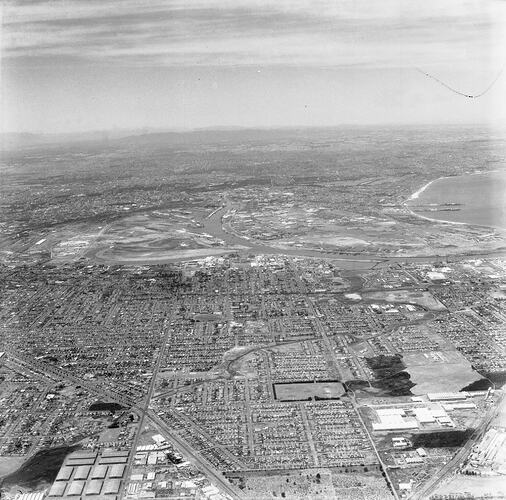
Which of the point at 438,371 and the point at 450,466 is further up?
the point at 450,466

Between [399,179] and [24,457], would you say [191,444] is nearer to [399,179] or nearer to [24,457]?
[24,457]

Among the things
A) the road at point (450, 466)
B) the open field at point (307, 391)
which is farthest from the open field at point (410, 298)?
the road at point (450, 466)

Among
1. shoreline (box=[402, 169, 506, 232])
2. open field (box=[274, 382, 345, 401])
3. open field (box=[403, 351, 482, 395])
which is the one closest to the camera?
open field (box=[274, 382, 345, 401])

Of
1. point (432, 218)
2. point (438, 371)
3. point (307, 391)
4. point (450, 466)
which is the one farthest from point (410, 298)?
point (432, 218)

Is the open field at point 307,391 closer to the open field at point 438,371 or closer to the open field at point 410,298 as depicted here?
the open field at point 438,371

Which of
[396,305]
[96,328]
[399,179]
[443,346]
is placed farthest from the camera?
[399,179]

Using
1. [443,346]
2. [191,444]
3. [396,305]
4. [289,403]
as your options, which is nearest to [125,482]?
[191,444]

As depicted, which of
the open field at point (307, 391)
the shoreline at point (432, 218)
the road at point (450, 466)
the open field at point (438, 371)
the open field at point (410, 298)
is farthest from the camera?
the shoreline at point (432, 218)

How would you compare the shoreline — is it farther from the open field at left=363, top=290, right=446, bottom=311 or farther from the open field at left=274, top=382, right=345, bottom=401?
the open field at left=274, top=382, right=345, bottom=401

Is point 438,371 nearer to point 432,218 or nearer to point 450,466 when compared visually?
point 450,466

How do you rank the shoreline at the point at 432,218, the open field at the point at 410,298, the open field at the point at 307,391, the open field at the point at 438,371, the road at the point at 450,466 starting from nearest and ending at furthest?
the road at the point at 450,466 → the open field at the point at 307,391 → the open field at the point at 438,371 → the open field at the point at 410,298 → the shoreline at the point at 432,218

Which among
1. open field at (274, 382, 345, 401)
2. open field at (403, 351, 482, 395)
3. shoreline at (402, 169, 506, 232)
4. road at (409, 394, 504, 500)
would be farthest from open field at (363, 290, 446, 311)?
shoreline at (402, 169, 506, 232)
